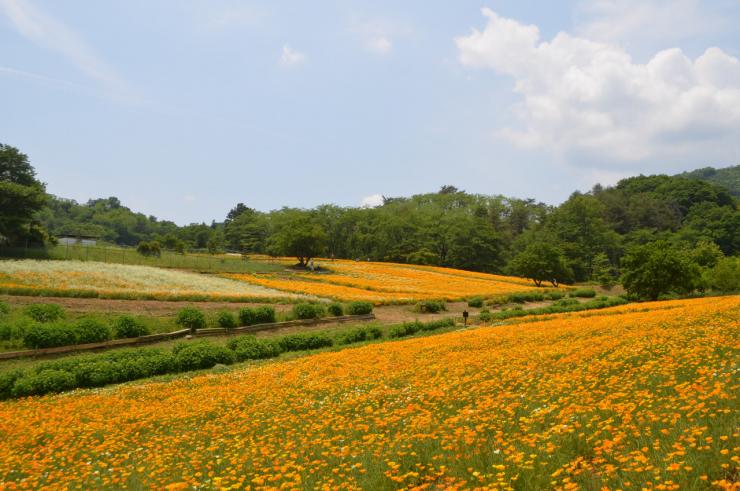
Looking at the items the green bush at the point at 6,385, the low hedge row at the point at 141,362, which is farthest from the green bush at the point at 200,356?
the green bush at the point at 6,385

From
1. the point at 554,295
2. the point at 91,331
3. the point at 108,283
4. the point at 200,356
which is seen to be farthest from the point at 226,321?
the point at 554,295

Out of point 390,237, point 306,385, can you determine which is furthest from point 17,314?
point 390,237

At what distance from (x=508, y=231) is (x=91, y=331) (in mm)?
119189

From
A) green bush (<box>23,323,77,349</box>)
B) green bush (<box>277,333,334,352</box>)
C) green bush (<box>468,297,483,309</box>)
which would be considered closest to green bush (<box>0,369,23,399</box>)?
green bush (<box>23,323,77,349</box>)

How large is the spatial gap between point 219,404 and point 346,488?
7793 mm

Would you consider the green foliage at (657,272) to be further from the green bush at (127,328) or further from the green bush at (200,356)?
the green bush at (127,328)

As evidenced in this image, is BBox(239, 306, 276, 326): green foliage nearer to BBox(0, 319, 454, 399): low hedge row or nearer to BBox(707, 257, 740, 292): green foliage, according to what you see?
BBox(0, 319, 454, 399): low hedge row

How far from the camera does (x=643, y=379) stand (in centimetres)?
861

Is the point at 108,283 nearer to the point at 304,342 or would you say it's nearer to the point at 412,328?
the point at 304,342

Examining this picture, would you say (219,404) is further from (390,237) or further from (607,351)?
(390,237)

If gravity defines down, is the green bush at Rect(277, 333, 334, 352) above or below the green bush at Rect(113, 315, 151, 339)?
below

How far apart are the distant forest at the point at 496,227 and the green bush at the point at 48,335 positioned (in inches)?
2240

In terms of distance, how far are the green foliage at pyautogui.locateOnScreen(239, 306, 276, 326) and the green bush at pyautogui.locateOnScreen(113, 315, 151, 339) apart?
6184 mm

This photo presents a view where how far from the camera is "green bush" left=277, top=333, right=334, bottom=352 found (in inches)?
1018
